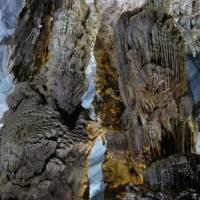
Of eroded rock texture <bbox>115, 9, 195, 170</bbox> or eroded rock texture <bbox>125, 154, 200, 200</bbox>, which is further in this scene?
eroded rock texture <bbox>115, 9, 195, 170</bbox>

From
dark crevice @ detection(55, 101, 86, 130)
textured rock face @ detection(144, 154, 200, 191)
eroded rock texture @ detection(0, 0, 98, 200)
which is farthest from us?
dark crevice @ detection(55, 101, 86, 130)

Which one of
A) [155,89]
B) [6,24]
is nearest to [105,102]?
[155,89]

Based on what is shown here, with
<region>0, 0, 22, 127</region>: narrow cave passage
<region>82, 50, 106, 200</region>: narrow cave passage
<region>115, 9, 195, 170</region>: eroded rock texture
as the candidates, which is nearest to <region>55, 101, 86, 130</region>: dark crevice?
<region>115, 9, 195, 170</region>: eroded rock texture

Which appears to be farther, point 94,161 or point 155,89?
point 94,161

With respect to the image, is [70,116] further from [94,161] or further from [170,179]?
[170,179]

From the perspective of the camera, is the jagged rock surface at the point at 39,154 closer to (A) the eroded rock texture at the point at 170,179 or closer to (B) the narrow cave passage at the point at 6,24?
(A) the eroded rock texture at the point at 170,179

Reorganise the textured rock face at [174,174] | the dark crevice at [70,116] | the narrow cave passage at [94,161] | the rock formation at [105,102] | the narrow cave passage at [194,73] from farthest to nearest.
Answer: the narrow cave passage at [94,161], the narrow cave passage at [194,73], the dark crevice at [70,116], the rock formation at [105,102], the textured rock face at [174,174]

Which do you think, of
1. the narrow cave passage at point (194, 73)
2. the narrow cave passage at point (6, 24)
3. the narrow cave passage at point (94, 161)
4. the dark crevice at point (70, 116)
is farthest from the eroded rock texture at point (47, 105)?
the narrow cave passage at point (194, 73)

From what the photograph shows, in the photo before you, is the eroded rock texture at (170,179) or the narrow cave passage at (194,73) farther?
the narrow cave passage at (194,73)

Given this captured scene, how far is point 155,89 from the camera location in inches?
135

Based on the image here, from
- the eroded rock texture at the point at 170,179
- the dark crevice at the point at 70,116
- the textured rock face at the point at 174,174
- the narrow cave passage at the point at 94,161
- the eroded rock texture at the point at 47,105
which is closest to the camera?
the eroded rock texture at the point at 170,179

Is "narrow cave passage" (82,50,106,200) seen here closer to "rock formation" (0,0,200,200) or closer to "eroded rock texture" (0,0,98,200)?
"rock formation" (0,0,200,200)

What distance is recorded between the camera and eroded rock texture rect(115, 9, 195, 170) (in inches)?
130

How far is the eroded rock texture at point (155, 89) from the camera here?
331 cm
